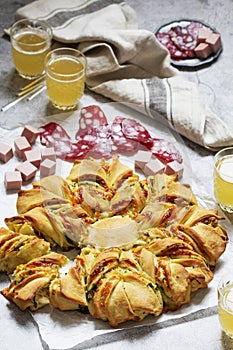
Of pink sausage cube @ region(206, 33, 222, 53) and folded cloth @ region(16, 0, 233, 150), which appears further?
pink sausage cube @ region(206, 33, 222, 53)

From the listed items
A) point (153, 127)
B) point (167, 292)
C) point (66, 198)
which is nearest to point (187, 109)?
point (153, 127)

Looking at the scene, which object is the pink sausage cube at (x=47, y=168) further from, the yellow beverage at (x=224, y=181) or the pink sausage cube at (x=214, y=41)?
the pink sausage cube at (x=214, y=41)

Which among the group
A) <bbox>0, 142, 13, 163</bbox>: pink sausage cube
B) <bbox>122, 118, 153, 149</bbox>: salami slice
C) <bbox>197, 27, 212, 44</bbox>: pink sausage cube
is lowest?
<bbox>0, 142, 13, 163</bbox>: pink sausage cube

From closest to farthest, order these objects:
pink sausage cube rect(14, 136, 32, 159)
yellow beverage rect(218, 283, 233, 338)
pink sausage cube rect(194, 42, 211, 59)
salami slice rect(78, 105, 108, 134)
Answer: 1. yellow beverage rect(218, 283, 233, 338)
2. pink sausage cube rect(14, 136, 32, 159)
3. salami slice rect(78, 105, 108, 134)
4. pink sausage cube rect(194, 42, 211, 59)

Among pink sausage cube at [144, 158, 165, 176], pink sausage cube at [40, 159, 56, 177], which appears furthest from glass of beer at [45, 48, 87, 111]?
pink sausage cube at [144, 158, 165, 176]

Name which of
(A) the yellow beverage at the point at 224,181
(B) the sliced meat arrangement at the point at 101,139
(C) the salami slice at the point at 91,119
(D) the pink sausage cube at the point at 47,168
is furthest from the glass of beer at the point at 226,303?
(C) the salami slice at the point at 91,119

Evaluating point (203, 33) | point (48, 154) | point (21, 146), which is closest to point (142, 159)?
point (48, 154)

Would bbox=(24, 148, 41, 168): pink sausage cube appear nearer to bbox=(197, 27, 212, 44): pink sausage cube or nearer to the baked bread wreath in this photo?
the baked bread wreath
